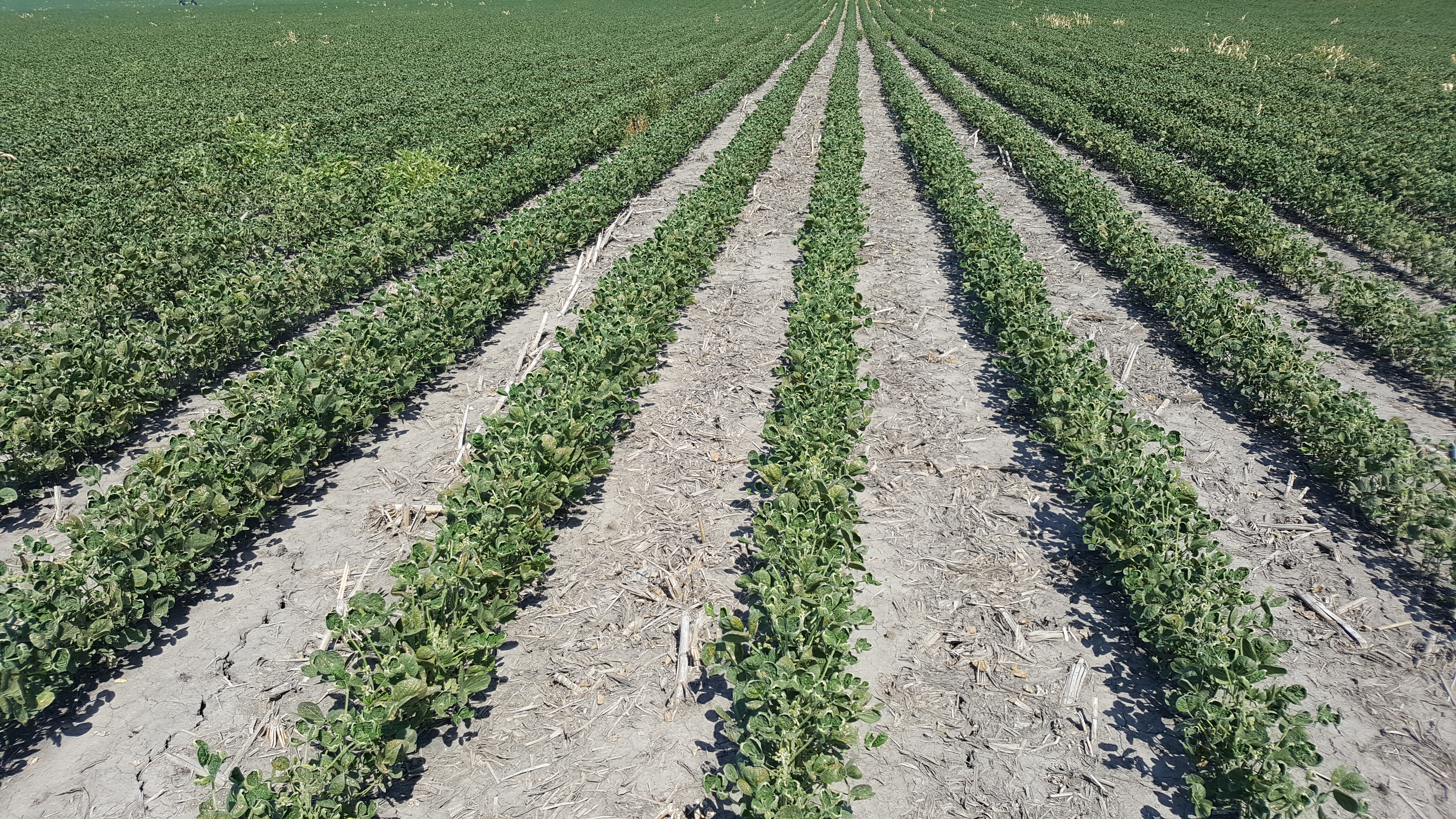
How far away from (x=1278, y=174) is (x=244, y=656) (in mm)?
17547

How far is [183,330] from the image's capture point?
7883 mm

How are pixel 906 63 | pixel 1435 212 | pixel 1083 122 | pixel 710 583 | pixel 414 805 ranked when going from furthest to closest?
1. pixel 906 63
2. pixel 1083 122
3. pixel 1435 212
4. pixel 710 583
5. pixel 414 805

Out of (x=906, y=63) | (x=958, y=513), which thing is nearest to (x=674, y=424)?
(x=958, y=513)

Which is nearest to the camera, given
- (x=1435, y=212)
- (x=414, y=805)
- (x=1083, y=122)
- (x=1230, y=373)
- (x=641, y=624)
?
(x=414, y=805)

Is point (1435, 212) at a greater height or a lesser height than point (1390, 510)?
greater

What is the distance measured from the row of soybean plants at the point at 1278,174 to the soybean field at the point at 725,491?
0.45 ft

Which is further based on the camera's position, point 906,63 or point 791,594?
point 906,63

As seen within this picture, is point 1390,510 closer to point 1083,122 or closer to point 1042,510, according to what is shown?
point 1042,510

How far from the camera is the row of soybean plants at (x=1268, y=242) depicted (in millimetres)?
7852

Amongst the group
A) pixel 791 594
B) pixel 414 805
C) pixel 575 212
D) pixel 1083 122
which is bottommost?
pixel 414 805

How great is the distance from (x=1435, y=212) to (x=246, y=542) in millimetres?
18539

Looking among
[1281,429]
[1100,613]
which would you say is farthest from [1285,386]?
[1100,613]

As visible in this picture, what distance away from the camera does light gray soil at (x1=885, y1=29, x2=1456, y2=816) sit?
13.1 feet

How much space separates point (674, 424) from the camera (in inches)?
289
